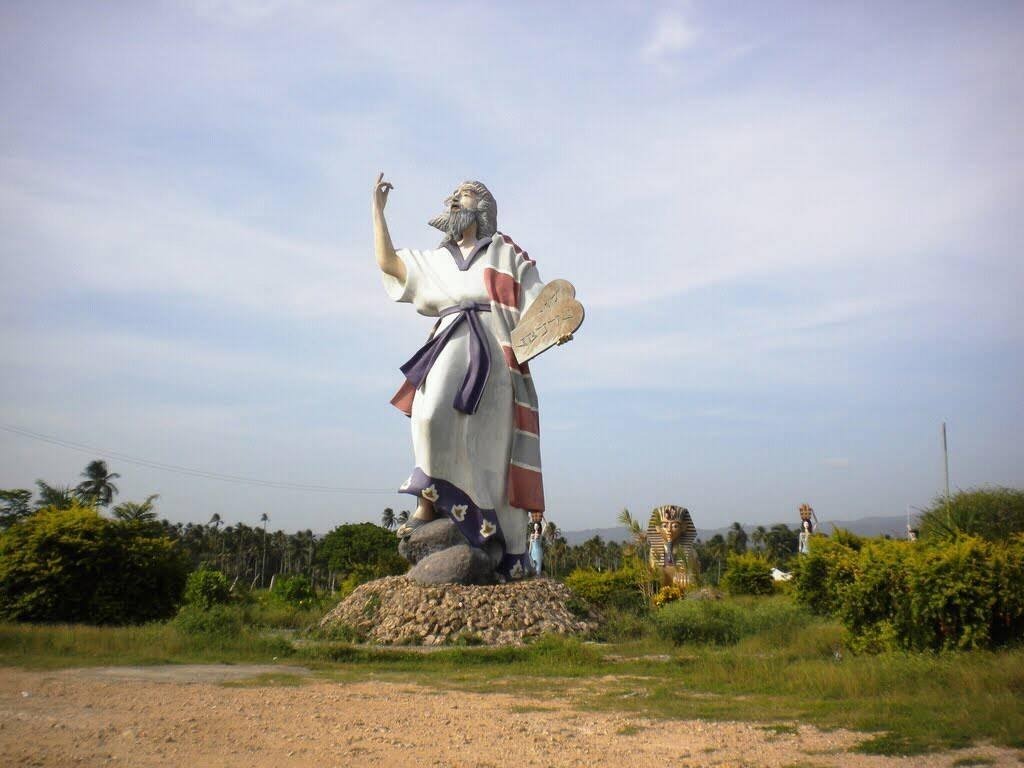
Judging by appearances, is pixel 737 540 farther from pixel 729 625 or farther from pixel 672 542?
pixel 729 625

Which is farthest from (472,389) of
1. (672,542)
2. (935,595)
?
(672,542)

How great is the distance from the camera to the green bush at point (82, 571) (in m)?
11.5

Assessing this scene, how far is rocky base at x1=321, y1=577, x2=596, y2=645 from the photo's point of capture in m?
10.1

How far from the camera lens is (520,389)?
12.4 m

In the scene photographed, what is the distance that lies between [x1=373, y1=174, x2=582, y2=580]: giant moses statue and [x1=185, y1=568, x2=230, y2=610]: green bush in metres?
5.13

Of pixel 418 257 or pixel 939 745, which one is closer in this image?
pixel 939 745

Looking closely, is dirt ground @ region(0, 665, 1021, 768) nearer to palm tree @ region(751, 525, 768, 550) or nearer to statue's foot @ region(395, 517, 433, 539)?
statue's foot @ region(395, 517, 433, 539)

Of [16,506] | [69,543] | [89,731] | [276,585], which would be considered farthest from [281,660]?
[16,506]

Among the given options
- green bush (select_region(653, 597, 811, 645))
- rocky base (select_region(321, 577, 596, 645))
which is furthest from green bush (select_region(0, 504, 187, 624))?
green bush (select_region(653, 597, 811, 645))

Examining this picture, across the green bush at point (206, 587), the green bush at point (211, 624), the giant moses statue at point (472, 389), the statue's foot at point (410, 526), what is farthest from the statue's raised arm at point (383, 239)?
the green bush at point (206, 587)

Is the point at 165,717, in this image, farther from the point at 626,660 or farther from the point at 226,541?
the point at 226,541

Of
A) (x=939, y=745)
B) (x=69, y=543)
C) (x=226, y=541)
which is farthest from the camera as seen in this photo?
(x=226, y=541)

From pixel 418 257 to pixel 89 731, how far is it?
28.1ft

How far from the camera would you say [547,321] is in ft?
36.9
